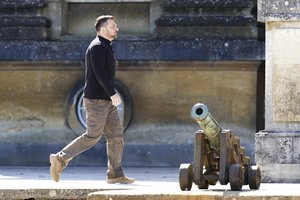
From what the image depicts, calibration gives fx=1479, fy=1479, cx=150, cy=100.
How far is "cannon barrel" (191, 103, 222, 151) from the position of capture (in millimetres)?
13336

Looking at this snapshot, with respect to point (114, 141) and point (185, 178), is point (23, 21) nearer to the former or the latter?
point (114, 141)

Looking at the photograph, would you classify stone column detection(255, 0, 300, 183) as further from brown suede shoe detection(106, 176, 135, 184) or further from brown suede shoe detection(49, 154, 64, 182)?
brown suede shoe detection(49, 154, 64, 182)

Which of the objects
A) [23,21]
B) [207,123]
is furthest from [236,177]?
[23,21]

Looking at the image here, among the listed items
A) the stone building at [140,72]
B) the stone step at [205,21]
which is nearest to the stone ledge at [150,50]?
the stone building at [140,72]

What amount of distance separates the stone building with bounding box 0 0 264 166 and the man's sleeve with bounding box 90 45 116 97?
492 centimetres

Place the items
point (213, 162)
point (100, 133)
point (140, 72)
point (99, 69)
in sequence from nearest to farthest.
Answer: point (213, 162)
point (99, 69)
point (100, 133)
point (140, 72)

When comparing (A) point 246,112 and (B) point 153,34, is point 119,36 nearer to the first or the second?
(B) point 153,34

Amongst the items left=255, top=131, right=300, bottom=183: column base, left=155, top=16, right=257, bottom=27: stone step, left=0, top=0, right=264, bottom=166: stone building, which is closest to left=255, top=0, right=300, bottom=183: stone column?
left=255, top=131, right=300, bottom=183: column base

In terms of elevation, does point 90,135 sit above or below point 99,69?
below

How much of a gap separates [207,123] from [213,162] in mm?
539

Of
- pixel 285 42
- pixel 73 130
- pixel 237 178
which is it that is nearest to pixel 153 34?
pixel 73 130

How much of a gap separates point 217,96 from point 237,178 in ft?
20.7

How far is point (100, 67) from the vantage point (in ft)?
47.9

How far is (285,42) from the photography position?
15969mm
